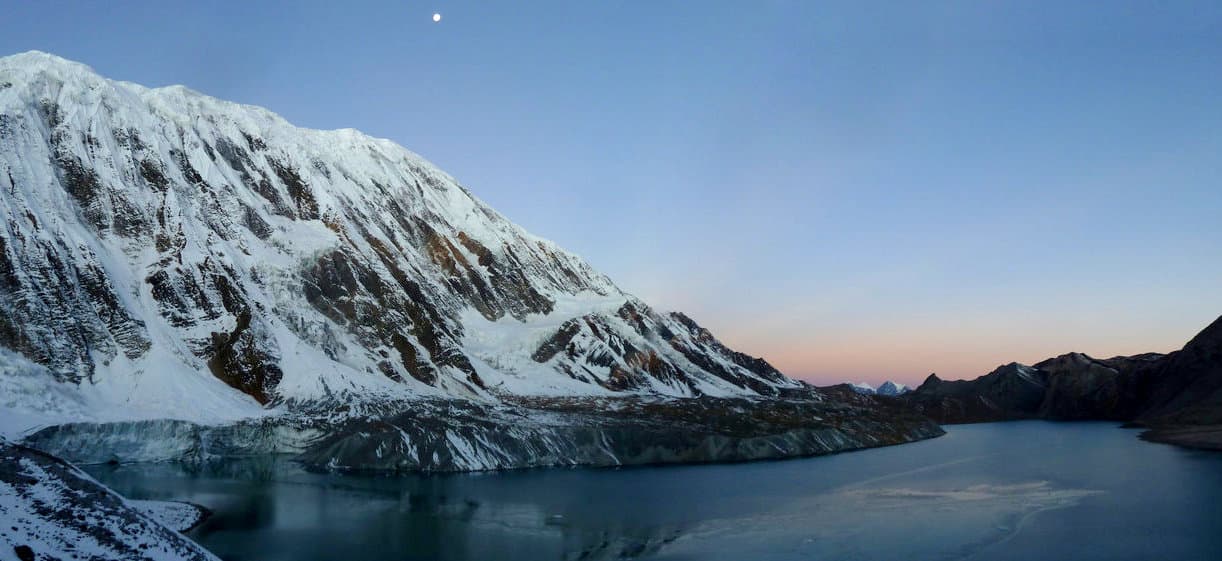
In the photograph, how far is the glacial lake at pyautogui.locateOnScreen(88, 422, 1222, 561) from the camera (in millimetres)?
52750

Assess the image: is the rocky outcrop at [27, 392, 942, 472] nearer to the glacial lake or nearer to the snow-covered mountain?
the glacial lake

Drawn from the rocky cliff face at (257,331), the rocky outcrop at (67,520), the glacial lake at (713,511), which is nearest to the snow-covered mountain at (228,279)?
the rocky cliff face at (257,331)

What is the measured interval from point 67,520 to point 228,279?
102 metres

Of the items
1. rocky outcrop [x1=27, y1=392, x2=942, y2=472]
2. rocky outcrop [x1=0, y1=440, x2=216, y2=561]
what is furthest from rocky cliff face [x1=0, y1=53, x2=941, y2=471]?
rocky outcrop [x1=0, y1=440, x2=216, y2=561]

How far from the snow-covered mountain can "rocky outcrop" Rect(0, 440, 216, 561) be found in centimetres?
6911

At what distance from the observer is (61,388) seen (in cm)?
9281

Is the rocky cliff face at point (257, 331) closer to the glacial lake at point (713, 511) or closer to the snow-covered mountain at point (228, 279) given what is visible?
the snow-covered mountain at point (228, 279)

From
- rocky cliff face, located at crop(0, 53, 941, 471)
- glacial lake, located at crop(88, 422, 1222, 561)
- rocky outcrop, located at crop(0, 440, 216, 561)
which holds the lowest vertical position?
glacial lake, located at crop(88, 422, 1222, 561)

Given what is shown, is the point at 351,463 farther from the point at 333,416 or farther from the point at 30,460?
the point at 30,460

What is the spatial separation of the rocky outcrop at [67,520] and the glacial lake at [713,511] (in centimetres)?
1494

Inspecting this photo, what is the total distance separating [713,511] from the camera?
2768 inches

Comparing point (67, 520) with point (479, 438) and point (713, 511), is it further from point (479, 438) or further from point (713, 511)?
point (479, 438)

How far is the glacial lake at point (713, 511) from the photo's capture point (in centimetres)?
5275

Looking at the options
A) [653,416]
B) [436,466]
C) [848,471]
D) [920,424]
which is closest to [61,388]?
[436,466]
